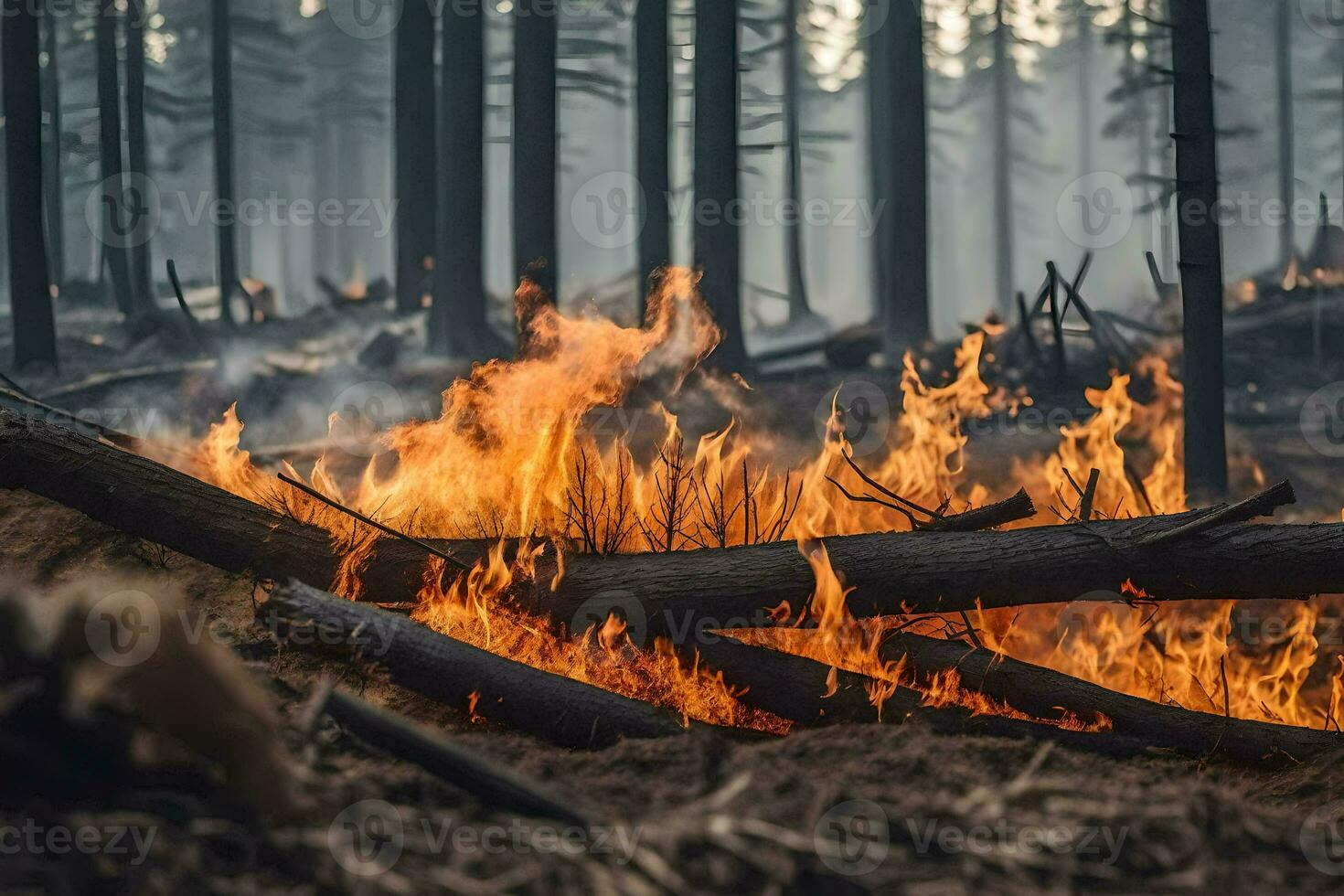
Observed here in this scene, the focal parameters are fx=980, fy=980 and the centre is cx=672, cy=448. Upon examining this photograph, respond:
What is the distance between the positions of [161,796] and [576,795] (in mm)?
1417

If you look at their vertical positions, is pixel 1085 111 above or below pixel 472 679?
above

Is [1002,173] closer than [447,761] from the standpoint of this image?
No

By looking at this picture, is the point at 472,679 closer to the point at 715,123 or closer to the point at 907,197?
the point at 715,123

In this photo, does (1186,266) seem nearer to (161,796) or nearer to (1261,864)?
(1261,864)

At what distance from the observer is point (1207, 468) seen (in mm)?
9633

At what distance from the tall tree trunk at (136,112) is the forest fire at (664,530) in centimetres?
1446

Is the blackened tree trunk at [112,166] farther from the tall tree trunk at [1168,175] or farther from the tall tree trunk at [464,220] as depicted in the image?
the tall tree trunk at [1168,175]
